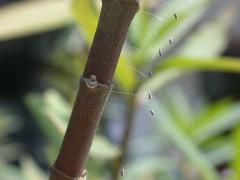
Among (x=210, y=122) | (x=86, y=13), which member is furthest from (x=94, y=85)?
(x=210, y=122)

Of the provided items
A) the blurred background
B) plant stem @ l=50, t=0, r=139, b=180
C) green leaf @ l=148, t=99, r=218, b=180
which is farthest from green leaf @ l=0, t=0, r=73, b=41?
plant stem @ l=50, t=0, r=139, b=180

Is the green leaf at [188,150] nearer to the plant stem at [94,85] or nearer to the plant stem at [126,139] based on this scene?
the plant stem at [126,139]

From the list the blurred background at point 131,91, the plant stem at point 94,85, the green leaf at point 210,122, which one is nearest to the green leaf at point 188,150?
the blurred background at point 131,91

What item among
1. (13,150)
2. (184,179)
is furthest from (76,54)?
(184,179)

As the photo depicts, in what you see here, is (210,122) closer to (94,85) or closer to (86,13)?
(86,13)

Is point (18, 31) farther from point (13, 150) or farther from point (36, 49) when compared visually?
point (36, 49)
